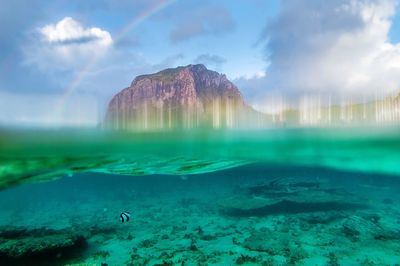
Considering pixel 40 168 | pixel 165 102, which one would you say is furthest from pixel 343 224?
pixel 165 102

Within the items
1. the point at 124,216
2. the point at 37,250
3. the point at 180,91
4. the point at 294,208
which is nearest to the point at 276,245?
the point at 124,216

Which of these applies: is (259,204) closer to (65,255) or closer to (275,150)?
(275,150)

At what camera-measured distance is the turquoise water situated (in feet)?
42.2

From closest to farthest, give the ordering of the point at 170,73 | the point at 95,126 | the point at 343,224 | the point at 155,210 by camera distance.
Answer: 1. the point at 343,224
2. the point at 95,126
3. the point at 155,210
4. the point at 170,73

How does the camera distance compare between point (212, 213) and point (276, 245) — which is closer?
point (276, 245)

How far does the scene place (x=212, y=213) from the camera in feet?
74.0

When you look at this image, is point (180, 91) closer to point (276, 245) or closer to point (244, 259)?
point (276, 245)

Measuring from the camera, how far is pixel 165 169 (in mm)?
28250

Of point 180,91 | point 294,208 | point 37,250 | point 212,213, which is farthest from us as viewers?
point 180,91

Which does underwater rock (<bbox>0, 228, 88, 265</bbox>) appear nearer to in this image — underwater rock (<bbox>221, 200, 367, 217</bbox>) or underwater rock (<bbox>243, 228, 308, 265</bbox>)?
underwater rock (<bbox>243, 228, 308, 265</bbox>)

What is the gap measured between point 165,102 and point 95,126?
254 ft

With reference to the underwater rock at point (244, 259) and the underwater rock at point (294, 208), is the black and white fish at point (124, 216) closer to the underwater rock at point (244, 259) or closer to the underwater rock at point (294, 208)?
the underwater rock at point (244, 259)

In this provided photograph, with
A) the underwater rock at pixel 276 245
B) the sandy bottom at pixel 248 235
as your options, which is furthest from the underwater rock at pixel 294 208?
the underwater rock at pixel 276 245

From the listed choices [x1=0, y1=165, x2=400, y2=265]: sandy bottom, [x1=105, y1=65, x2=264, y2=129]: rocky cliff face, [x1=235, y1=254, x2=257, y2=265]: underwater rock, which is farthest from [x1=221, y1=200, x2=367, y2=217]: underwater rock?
[x1=105, y1=65, x2=264, y2=129]: rocky cliff face
